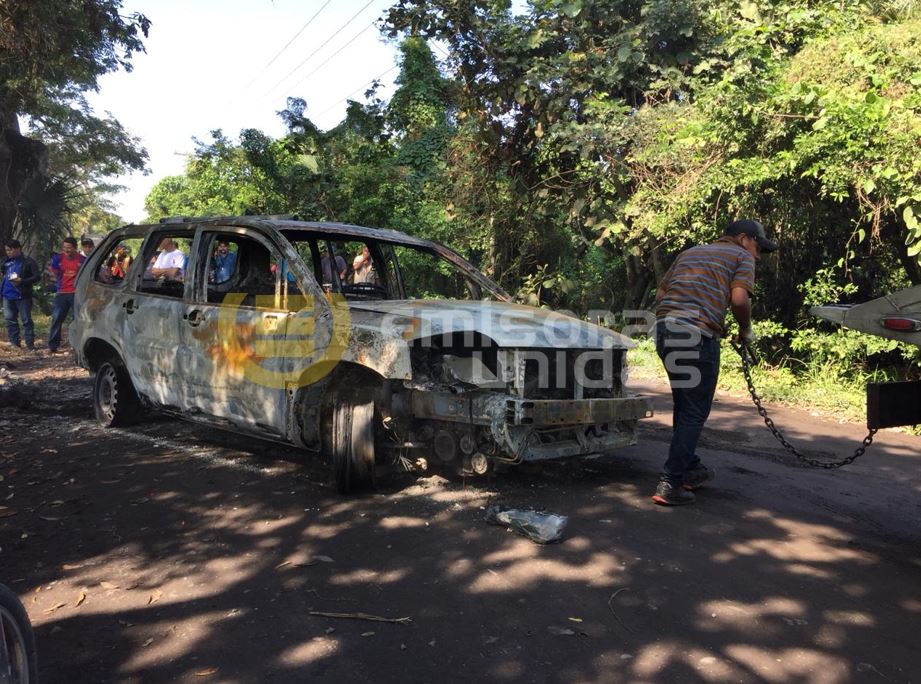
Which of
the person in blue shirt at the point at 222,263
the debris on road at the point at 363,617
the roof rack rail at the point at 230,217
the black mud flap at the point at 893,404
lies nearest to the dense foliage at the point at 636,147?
the black mud flap at the point at 893,404

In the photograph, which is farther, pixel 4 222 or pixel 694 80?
pixel 4 222

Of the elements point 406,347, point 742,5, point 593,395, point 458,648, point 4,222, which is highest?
point 742,5

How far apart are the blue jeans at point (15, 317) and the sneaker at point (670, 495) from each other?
35.0 feet

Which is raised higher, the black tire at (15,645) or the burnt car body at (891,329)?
the burnt car body at (891,329)

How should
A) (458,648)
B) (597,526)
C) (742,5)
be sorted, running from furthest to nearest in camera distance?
(742,5), (597,526), (458,648)

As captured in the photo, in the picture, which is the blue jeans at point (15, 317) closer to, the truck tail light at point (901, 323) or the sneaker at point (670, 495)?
the sneaker at point (670, 495)

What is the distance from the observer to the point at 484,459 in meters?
4.25

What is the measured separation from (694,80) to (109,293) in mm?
8468

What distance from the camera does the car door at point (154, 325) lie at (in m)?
5.30

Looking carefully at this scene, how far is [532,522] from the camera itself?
379cm

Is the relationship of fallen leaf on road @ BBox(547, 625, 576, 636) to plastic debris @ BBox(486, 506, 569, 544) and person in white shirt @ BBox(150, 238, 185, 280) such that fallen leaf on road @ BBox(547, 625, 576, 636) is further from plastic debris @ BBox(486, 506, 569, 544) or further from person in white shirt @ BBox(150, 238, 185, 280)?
person in white shirt @ BBox(150, 238, 185, 280)

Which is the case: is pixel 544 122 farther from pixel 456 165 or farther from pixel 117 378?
pixel 117 378

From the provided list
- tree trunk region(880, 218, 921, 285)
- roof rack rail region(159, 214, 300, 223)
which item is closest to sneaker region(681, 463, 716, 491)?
roof rack rail region(159, 214, 300, 223)

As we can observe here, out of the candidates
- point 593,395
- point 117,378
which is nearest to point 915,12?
point 593,395
